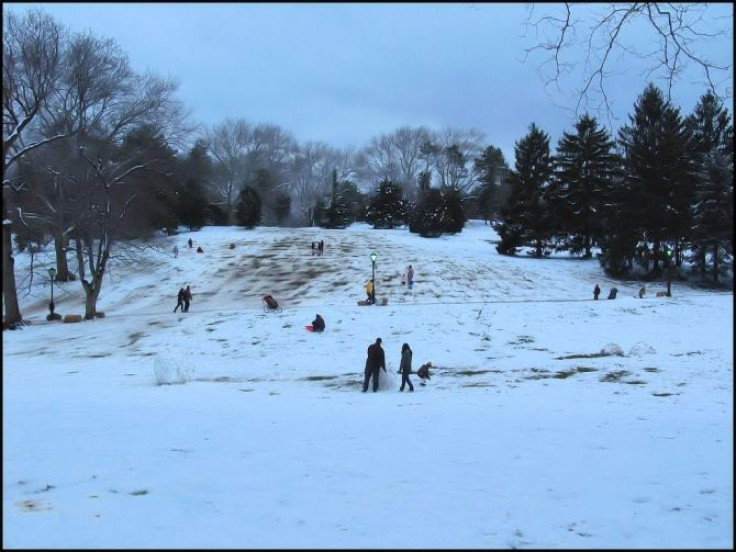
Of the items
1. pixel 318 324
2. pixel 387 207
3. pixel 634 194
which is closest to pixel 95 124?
pixel 318 324

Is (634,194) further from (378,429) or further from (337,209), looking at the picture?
(337,209)

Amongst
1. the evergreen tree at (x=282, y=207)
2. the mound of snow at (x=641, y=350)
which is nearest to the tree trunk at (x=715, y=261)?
the mound of snow at (x=641, y=350)

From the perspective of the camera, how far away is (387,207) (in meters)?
77.4

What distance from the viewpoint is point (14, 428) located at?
7.93m

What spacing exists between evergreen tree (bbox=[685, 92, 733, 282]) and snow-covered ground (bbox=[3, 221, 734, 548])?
11.6 metres

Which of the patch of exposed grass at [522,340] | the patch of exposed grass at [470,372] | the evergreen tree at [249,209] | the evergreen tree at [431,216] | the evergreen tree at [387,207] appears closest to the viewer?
the patch of exposed grass at [470,372]

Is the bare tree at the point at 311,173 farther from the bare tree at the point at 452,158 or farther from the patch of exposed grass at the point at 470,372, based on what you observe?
the patch of exposed grass at the point at 470,372

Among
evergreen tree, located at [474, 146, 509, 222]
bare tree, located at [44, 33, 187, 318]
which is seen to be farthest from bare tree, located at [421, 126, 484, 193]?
bare tree, located at [44, 33, 187, 318]

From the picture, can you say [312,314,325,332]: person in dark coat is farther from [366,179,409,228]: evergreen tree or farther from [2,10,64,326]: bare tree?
[366,179,409,228]: evergreen tree

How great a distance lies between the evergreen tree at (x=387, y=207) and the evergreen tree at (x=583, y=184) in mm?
28472

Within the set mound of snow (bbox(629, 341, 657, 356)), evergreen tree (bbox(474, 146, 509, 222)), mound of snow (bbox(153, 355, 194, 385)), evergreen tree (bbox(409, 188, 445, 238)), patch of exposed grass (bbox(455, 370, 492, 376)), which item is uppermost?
evergreen tree (bbox(474, 146, 509, 222))

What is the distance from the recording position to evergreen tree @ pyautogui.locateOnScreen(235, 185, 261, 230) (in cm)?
6925

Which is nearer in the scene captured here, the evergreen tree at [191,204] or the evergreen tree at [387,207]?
the evergreen tree at [191,204]

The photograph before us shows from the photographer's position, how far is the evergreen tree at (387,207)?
7738cm
